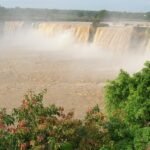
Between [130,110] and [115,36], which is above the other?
[115,36]

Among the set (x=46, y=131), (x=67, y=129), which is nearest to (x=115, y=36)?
(x=67, y=129)

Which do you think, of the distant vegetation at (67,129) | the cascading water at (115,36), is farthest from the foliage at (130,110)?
the cascading water at (115,36)

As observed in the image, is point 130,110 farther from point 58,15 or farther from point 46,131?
point 58,15

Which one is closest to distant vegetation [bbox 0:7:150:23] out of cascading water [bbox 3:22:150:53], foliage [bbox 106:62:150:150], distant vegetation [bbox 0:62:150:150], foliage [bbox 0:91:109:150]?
cascading water [bbox 3:22:150:53]

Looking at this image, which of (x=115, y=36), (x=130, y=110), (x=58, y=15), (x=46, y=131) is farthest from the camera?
(x=58, y=15)

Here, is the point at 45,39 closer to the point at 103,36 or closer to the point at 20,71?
the point at 103,36

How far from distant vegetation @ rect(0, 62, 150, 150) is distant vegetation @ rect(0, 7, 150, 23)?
5938cm

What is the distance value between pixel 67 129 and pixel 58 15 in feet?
259

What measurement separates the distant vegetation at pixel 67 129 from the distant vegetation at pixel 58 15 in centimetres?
5938

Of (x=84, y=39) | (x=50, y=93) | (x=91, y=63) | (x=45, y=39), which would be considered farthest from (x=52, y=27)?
(x=50, y=93)

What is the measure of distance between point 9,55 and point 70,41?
26.8ft

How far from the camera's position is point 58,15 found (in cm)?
8512

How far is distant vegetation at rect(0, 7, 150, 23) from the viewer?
2829 inches

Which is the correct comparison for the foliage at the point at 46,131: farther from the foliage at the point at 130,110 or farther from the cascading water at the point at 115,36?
the cascading water at the point at 115,36
